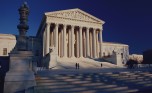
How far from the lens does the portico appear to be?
55594 mm

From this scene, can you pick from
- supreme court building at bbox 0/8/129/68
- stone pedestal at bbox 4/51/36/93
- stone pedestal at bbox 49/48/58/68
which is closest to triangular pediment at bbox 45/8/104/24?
supreme court building at bbox 0/8/129/68

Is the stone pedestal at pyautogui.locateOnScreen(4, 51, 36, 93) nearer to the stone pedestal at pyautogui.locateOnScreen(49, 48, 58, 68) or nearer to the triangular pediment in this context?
the stone pedestal at pyautogui.locateOnScreen(49, 48, 58, 68)

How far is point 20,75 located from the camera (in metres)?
10.8

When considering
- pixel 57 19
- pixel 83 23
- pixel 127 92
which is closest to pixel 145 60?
pixel 83 23

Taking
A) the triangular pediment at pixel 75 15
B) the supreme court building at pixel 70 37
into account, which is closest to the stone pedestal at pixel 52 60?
the supreme court building at pixel 70 37

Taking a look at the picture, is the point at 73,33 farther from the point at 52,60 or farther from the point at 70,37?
the point at 52,60

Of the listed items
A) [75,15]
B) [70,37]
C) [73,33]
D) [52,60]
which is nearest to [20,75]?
[52,60]

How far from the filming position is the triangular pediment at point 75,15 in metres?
56.3

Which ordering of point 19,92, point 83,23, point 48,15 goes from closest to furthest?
1. point 19,92
2. point 48,15
3. point 83,23

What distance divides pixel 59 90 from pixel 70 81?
8.47 feet

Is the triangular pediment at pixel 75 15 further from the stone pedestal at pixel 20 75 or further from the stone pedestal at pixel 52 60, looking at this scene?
the stone pedestal at pixel 20 75

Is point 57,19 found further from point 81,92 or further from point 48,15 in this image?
point 81,92

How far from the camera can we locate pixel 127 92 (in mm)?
13070

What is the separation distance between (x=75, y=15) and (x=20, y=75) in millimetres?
50206
